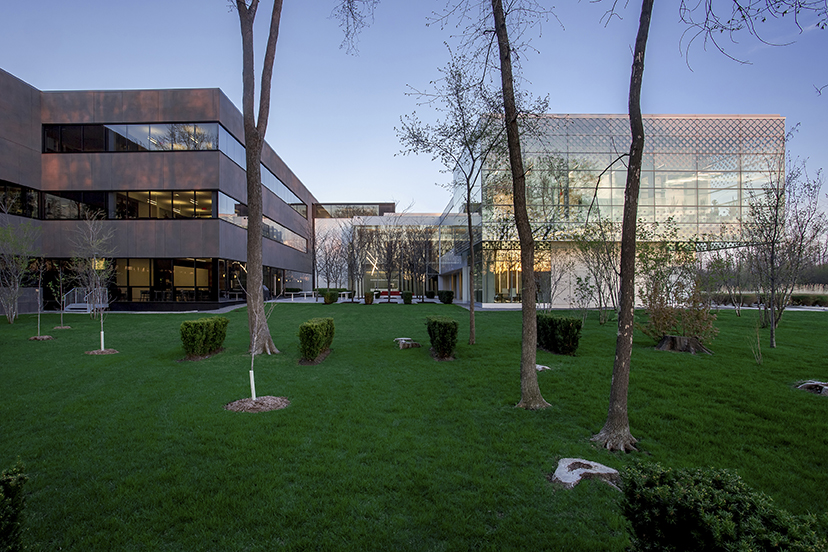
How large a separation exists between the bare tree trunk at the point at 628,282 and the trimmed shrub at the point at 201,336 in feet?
28.5

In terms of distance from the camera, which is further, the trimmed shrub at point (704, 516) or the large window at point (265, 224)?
the large window at point (265, 224)

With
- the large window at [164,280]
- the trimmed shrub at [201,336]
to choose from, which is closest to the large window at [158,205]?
the large window at [164,280]

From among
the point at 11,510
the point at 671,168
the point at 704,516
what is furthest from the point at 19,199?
the point at 671,168

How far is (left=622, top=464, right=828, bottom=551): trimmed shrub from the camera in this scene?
156cm

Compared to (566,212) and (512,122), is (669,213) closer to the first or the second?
(566,212)

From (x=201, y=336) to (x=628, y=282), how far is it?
29.7 feet

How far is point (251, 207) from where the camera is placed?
402 inches

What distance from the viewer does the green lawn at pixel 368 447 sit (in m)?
2.96

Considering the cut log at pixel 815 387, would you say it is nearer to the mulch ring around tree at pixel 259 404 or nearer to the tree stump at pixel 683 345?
the tree stump at pixel 683 345

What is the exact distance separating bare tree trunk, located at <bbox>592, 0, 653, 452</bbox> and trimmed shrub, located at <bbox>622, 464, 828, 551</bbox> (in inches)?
95.9

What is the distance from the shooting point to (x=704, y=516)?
167cm

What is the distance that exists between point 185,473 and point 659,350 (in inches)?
424

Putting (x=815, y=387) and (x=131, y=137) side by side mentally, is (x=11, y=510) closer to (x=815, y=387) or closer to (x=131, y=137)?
(x=815, y=387)

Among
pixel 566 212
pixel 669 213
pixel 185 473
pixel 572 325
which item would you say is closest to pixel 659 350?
pixel 572 325
